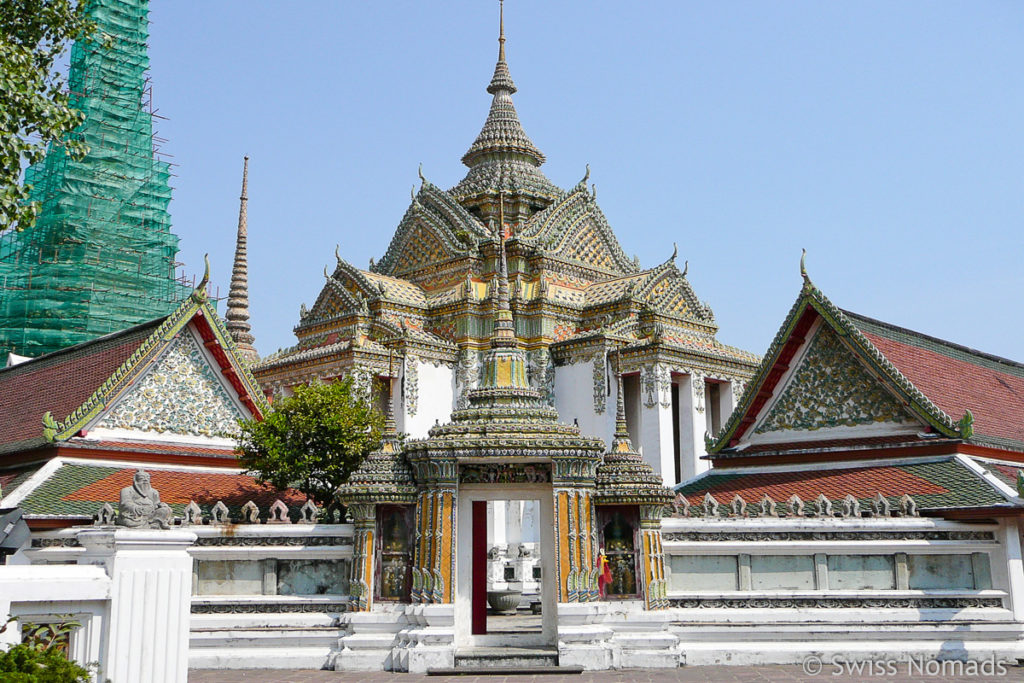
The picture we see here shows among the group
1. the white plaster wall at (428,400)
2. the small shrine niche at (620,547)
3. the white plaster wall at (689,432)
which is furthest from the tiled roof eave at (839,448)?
the white plaster wall at (428,400)

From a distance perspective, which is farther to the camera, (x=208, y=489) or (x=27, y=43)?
(x=208, y=489)

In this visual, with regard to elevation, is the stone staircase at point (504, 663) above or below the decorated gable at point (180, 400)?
below

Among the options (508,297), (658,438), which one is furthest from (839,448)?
(508,297)

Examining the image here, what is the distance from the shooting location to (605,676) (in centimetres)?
1140

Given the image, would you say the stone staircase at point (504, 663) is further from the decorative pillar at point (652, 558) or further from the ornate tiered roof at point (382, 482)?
the ornate tiered roof at point (382, 482)

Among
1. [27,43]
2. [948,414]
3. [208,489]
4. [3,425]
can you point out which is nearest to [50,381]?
[3,425]

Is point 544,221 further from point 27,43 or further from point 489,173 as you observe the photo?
point 27,43

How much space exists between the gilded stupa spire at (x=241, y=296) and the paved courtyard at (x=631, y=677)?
72.3 feet

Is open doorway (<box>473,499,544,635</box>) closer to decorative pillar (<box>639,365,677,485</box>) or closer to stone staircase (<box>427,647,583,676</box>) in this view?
decorative pillar (<box>639,365,677,485</box>)

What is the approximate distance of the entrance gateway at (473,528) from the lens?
12.2 m

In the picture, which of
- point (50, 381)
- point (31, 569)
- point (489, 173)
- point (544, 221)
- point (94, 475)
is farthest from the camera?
point (489, 173)

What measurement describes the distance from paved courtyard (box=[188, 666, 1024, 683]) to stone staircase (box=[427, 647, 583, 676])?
201 mm

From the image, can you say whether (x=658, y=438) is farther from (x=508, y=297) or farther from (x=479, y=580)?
(x=479, y=580)

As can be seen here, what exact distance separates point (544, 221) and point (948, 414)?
14.4 meters
